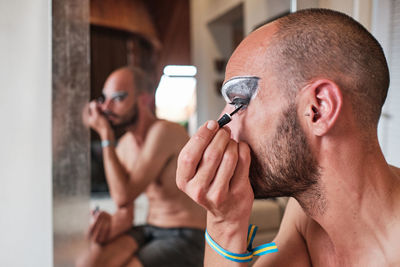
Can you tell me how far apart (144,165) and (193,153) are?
1060 mm

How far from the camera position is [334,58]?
555 millimetres

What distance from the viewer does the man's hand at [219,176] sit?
556 millimetres

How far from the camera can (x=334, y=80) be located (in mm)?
550

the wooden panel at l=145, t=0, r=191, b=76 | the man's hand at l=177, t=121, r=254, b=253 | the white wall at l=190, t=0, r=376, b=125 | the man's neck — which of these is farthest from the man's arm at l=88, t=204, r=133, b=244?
the man's neck

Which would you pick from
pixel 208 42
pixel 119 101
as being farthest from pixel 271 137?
pixel 208 42

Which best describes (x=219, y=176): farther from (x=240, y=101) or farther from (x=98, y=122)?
(x=98, y=122)

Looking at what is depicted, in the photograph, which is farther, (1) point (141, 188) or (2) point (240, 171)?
(1) point (141, 188)

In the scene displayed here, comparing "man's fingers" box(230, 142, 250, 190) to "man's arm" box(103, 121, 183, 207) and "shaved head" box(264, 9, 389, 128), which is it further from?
"man's arm" box(103, 121, 183, 207)

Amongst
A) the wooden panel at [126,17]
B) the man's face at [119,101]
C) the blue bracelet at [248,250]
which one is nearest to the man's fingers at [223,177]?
Result: the blue bracelet at [248,250]

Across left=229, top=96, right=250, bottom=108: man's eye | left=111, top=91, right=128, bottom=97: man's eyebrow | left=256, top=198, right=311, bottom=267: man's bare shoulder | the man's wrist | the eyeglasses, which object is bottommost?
left=256, top=198, right=311, bottom=267: man's bare shoulder

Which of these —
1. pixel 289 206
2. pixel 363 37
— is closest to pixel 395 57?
pixel 363 37

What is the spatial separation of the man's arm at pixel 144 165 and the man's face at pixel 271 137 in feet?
3.16

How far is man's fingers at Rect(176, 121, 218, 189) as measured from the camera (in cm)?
55
